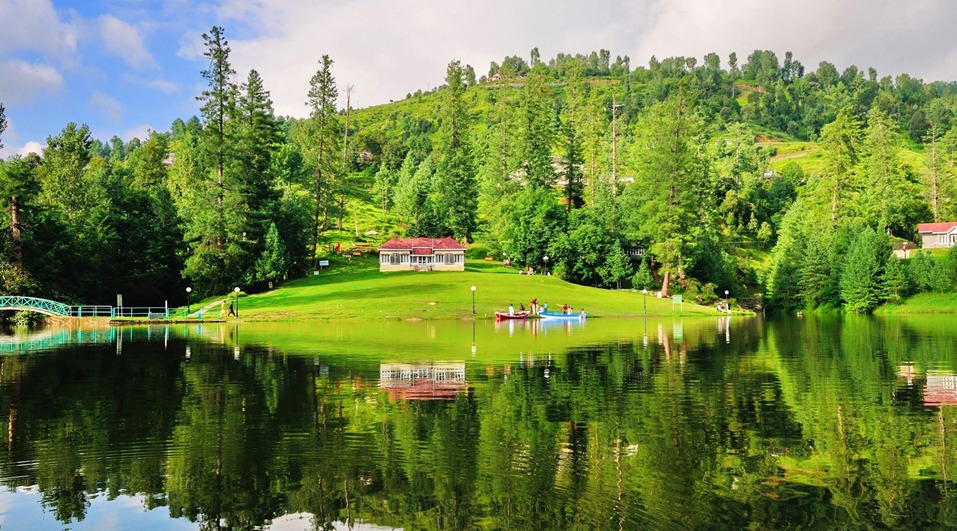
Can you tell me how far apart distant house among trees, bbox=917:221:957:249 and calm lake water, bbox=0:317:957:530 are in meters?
96.9

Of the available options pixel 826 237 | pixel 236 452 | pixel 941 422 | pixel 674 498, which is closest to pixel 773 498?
pixel 674 498

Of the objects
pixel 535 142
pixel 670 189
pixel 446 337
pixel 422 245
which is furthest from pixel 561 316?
pixel 535 142

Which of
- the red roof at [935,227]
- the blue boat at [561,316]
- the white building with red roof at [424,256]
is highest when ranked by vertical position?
the red roof at [935,227]

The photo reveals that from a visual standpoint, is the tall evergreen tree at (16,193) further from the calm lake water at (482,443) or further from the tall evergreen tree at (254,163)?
the calm lake water at (482,443)

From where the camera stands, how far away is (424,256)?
102688 millimetres

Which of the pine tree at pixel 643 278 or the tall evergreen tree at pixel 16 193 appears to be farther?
the pine tree at pixel 643 278

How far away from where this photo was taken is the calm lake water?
12.0m

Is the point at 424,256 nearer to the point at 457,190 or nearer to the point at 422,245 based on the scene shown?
the point at 422,245

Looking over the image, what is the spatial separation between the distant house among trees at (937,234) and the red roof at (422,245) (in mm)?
73945

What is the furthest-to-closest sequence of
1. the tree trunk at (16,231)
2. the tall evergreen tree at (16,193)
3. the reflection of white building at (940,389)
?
the tree trunk at (16,231), the tall evergreen tree at (16,193), the reflection of white building at (940,389)

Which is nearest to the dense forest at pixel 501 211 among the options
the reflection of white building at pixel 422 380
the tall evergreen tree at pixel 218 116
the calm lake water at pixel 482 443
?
the tall evergreen tree at pixel 218 116

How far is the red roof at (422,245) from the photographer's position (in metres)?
102

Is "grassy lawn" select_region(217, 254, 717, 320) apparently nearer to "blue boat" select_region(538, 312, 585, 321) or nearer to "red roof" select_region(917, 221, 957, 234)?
"blue boat" select_region(538, 312, 585, 321)

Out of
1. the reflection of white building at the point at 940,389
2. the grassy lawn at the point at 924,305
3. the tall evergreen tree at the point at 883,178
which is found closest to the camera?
the reflection of white building at the point at 940,389
